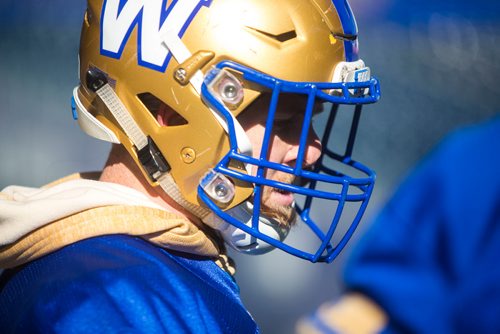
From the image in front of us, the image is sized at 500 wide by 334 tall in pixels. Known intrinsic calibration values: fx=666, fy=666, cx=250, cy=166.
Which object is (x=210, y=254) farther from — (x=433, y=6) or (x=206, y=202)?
(x=433, y=6)

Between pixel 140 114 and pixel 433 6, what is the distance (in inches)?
61.0

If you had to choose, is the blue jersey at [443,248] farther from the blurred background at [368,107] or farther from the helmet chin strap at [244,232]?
the blurred background at [368,107]

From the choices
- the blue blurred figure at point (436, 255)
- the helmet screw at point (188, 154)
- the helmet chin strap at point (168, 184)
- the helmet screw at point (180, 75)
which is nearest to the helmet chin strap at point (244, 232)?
the helmet chin strap at point (168, 184)

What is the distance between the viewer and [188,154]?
1137 mm

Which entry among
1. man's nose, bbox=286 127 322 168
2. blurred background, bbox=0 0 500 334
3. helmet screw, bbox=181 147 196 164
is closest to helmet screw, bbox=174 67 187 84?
helmet screw, bbox=181 147 196 164

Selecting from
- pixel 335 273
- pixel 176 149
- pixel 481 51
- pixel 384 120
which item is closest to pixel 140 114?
pixel 176 149

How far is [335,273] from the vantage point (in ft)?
7.36

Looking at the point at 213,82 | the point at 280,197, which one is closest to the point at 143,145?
the point at 213,82

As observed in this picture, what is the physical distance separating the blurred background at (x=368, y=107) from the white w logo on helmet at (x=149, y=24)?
1.25 metres

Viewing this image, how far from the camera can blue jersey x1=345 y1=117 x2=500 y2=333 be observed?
0.41m

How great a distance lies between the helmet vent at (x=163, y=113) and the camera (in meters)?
1.17

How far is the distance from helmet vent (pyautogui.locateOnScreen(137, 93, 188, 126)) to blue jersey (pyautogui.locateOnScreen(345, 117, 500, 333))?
30.0 inches

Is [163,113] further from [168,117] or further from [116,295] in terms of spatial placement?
[116,295]

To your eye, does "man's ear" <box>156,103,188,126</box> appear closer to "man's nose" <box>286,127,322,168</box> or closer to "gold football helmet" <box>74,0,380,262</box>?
"gold football helmet" <box>74,0,380,262</box>
